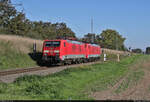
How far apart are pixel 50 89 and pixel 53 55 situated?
58.1ft

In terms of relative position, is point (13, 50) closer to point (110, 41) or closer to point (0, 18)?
point (0, 18)

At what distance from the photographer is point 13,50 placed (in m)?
→ 31.3

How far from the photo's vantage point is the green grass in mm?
27047

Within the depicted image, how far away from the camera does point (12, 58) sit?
29.1 metres

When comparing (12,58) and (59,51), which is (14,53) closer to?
(12,58)

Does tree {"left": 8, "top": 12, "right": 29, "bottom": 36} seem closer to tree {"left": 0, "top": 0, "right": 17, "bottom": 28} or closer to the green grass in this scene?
tree {"left": 0, "top": 0, "right": 17, "bottom": 28}

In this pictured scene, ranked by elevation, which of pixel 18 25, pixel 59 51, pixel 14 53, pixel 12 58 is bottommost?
pixel 12 58

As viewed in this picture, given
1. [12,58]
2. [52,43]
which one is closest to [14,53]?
[12,58]

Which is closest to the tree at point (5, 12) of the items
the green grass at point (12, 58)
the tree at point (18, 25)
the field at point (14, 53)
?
the tree at point (18, 25)

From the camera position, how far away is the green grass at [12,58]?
27.0 meters

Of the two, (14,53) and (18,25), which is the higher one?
(18,25)

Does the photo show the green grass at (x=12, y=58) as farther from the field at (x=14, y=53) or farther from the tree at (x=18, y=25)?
the tree at (x=18, y=25)

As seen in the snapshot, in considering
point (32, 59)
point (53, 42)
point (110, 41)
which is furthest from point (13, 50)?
point (110, 41)

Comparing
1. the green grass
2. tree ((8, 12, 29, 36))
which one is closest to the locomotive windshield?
the green grass
